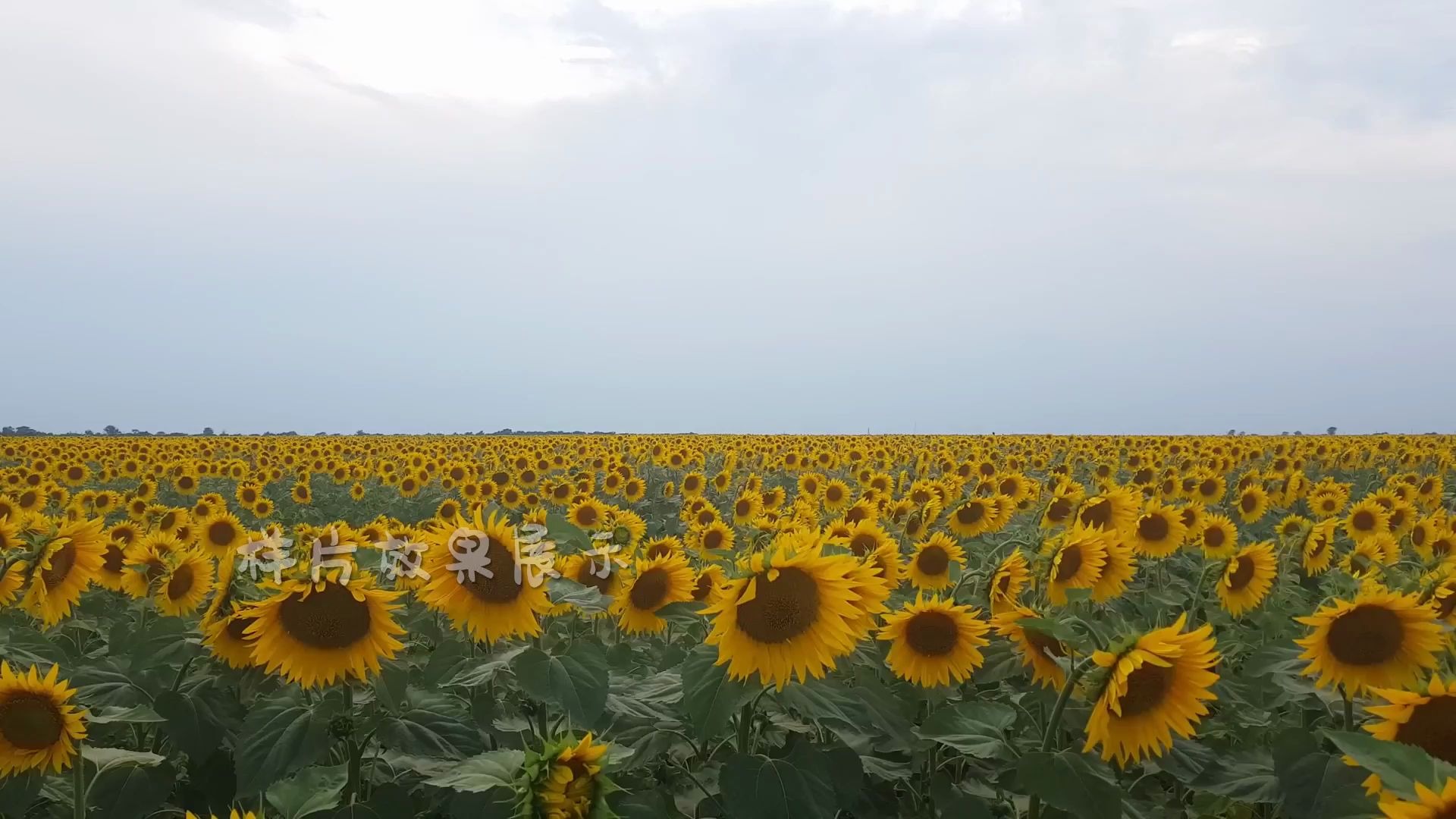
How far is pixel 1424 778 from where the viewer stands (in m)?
1.80

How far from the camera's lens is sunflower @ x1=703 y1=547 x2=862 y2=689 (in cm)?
262

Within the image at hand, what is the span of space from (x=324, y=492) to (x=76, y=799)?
58.9ft

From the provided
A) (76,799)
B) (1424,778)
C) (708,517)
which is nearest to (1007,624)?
(1424,778)

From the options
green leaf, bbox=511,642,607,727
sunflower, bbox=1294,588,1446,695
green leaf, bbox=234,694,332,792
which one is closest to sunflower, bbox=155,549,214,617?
green leaf, bbox=234,694,332,792

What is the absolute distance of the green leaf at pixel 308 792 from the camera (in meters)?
2.15

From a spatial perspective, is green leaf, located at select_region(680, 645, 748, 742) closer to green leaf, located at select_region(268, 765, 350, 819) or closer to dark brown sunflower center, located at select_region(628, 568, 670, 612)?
green leaf, located at select_region(268, 765, 350, 819)

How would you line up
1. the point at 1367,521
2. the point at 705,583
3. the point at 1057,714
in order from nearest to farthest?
the point at 1057,714 → the point at 705,583 → the point at 1367,521

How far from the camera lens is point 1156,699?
2783mm

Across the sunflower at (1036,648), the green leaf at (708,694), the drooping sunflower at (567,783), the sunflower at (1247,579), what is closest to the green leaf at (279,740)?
the drooping sunflower at (567,783)

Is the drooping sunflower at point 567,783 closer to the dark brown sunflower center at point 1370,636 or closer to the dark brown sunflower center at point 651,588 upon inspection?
the dark brown sunflower center at point 651,588

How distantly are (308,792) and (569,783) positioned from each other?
0.91 meters

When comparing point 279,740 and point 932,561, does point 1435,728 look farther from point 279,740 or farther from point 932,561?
point 279,740

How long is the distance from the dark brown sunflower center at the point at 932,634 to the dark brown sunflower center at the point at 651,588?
1294 millimetres

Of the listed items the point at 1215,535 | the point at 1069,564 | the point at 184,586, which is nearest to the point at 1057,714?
the point at 1069,564
